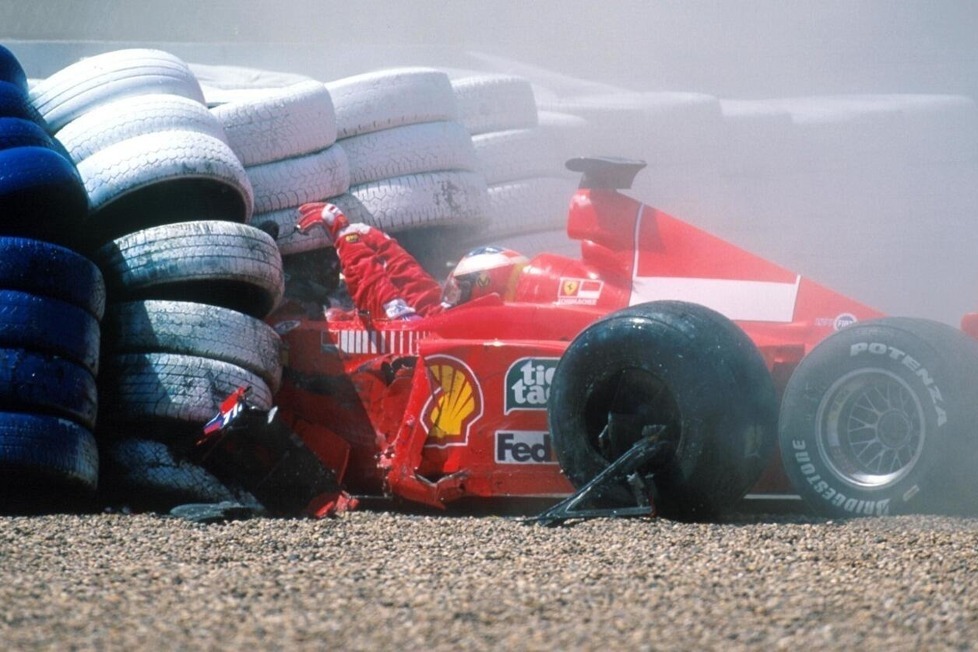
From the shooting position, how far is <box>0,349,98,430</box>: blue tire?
216 inches

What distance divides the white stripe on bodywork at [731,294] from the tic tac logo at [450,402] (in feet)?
2.74

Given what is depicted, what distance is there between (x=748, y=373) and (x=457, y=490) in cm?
138

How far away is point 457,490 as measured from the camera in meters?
5.91

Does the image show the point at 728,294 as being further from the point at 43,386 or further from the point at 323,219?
the point at 43,386

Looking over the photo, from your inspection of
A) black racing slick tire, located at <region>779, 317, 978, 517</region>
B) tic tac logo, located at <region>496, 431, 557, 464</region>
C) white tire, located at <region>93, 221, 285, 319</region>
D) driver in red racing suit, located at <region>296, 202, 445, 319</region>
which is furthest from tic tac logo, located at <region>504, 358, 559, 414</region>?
white tire, located at <region>93, 221, 285, 319</region>

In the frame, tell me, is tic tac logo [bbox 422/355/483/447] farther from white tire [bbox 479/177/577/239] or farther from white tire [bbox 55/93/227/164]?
white tire [bbox 479/177/577/239]

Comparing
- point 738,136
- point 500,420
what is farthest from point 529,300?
point 738,136

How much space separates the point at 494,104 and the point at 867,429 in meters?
4.64

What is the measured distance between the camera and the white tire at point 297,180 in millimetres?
7648

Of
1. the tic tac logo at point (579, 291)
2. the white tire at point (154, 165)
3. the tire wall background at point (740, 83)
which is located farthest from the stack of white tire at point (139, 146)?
the tire wall background at point (740, 83)

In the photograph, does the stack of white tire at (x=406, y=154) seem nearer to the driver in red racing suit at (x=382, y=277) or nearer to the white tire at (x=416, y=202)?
the white tire at (x=416, y=202)

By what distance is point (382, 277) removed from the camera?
6.95 metres

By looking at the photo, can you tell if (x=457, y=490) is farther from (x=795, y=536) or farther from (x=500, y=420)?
(x=795, y=536)

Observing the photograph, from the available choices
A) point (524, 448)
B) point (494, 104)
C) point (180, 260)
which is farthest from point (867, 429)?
point (494, 104)
